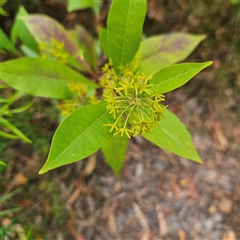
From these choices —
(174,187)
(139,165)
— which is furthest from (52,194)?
(174,187)

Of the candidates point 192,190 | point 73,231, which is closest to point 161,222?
point 192,190

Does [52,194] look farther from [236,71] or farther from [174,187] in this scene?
[236,71]

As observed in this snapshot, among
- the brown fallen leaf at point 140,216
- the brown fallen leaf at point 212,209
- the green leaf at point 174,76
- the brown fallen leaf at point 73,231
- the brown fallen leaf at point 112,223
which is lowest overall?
the brown fallen leaf at point 73,231

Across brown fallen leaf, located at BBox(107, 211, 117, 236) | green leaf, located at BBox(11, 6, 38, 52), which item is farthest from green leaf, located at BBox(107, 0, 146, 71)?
brown fallen leaf, located at BBox(107, 211, 117, 236)

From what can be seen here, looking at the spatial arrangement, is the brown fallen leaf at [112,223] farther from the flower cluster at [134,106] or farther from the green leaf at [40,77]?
the flower cluster at [134,106]

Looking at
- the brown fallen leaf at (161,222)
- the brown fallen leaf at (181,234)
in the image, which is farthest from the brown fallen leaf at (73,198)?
the brown fallen leaf at (181,234)
